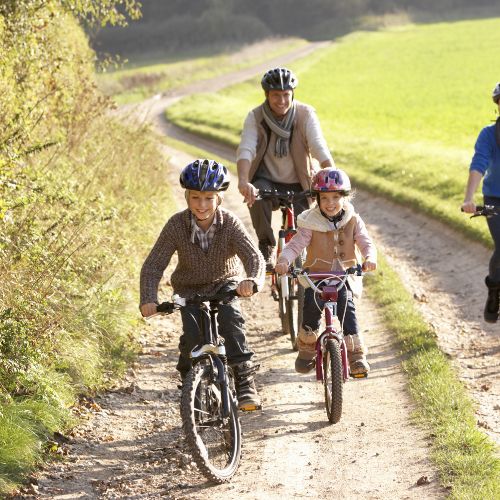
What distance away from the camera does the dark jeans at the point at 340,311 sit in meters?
7.25

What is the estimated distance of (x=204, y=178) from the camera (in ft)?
20.5

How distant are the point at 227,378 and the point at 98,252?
4.06m

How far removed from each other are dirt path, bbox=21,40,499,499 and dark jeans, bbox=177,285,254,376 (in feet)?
2.19

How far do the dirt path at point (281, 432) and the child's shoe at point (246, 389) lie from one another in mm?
293

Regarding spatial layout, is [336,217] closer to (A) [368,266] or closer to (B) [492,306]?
(A) [368,266]

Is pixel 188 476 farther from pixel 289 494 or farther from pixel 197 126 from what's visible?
pixel 197 126

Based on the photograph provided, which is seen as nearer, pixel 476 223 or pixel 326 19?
pixel 476 223

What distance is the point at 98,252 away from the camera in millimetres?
9891

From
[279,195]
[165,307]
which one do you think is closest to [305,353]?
[279,195]

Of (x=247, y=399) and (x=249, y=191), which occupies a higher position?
(x=249, y=191)

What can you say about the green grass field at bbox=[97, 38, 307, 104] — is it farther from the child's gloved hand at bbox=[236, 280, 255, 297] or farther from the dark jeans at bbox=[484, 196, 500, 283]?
the child's gloved hand at bbox=[236, 280, 255, 297]

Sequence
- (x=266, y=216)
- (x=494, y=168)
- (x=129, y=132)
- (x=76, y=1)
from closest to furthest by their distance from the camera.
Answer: (x=494, y=168) < (x=266, y=216) < (x=76, y=1) < (x=129, y=132)

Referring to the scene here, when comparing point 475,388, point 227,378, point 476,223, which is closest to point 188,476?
point 227,378

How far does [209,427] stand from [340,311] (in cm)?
165
